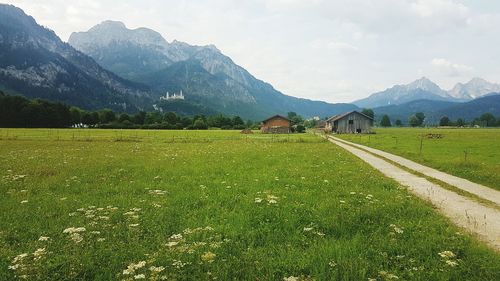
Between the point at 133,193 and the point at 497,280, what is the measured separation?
1402cm

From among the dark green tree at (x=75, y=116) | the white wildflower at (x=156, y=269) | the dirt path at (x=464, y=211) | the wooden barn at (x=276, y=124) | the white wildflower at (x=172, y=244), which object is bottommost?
the dirt path at (x=464, y=211)

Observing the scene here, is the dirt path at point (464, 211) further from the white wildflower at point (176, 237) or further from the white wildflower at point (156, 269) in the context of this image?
the white wildflower at point (156, 269)

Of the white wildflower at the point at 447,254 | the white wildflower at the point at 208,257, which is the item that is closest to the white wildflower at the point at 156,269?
the white wildflower at the point at 208,257

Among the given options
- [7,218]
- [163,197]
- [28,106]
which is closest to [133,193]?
[163,197]

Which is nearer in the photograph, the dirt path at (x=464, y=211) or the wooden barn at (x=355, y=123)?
the dirt path at (x=464, y=211)

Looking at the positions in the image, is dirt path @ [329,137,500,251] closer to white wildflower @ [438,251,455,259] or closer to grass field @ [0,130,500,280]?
grass field @ [0,130,500,280]

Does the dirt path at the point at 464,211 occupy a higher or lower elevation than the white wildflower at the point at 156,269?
lower

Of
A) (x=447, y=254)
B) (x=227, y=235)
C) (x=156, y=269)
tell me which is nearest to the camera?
(x=156, y=269)

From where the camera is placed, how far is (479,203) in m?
16.2

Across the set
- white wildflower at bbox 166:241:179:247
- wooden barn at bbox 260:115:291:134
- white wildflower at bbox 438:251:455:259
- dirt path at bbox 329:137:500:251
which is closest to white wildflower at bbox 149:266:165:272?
white wildflower at bbox 166:241:179:247

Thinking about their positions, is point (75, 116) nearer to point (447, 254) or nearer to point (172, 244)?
point (172, 244)

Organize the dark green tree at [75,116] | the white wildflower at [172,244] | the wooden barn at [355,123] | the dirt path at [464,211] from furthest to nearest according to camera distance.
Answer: the dark green tree at [75,116] < the wooden barn at [355,123] < the dirt path at [464,211] < the white wildflower at [172,244]

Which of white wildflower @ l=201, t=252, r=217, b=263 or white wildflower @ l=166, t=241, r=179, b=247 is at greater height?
white wildflower @ l=166, t=241, r=179, b=247

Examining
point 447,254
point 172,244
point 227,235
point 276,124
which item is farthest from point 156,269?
point 276,124
